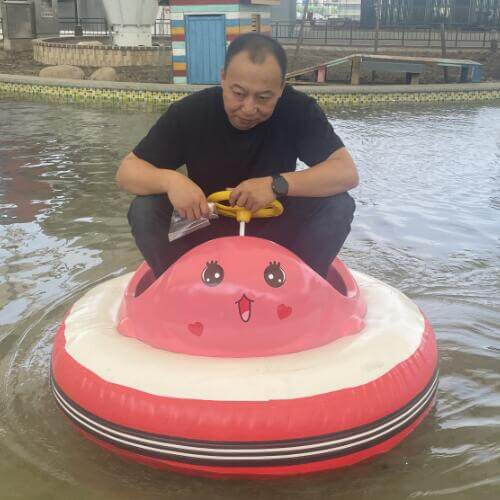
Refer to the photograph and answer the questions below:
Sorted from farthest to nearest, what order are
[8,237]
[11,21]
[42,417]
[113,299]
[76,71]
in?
1. [11,21]
2. [76,71]
3. [8,237]
4. [113,299]
5. [42,417]

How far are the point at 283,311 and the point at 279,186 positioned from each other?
0.44 meters

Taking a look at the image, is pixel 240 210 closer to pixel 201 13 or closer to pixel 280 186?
pixel 280 186

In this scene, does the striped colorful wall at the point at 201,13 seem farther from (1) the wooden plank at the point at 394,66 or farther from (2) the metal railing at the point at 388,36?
(2) the metal railing at the point at 388,36

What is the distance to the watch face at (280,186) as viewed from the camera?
227cm

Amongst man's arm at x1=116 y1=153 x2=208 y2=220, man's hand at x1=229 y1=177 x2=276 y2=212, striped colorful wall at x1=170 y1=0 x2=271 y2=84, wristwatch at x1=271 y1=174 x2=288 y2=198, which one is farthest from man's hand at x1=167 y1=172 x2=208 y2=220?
striped colorful wall at x1=170 y1=0 x2=271 y2=84

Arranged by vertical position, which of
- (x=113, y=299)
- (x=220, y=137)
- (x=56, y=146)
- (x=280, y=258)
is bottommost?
(x=56, y=146)

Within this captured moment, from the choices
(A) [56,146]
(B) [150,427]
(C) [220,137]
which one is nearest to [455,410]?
(B) [150,427]

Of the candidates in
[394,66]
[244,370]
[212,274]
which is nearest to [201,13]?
[394,66]

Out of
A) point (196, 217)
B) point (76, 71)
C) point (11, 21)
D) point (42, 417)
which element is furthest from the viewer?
A: point (11, 21)

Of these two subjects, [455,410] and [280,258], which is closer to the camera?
[280,258]

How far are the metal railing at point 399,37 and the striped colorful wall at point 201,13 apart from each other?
9.53 meters

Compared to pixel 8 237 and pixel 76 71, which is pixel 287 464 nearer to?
pixel 8 237

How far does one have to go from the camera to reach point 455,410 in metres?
2.54

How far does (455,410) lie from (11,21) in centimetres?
2003
